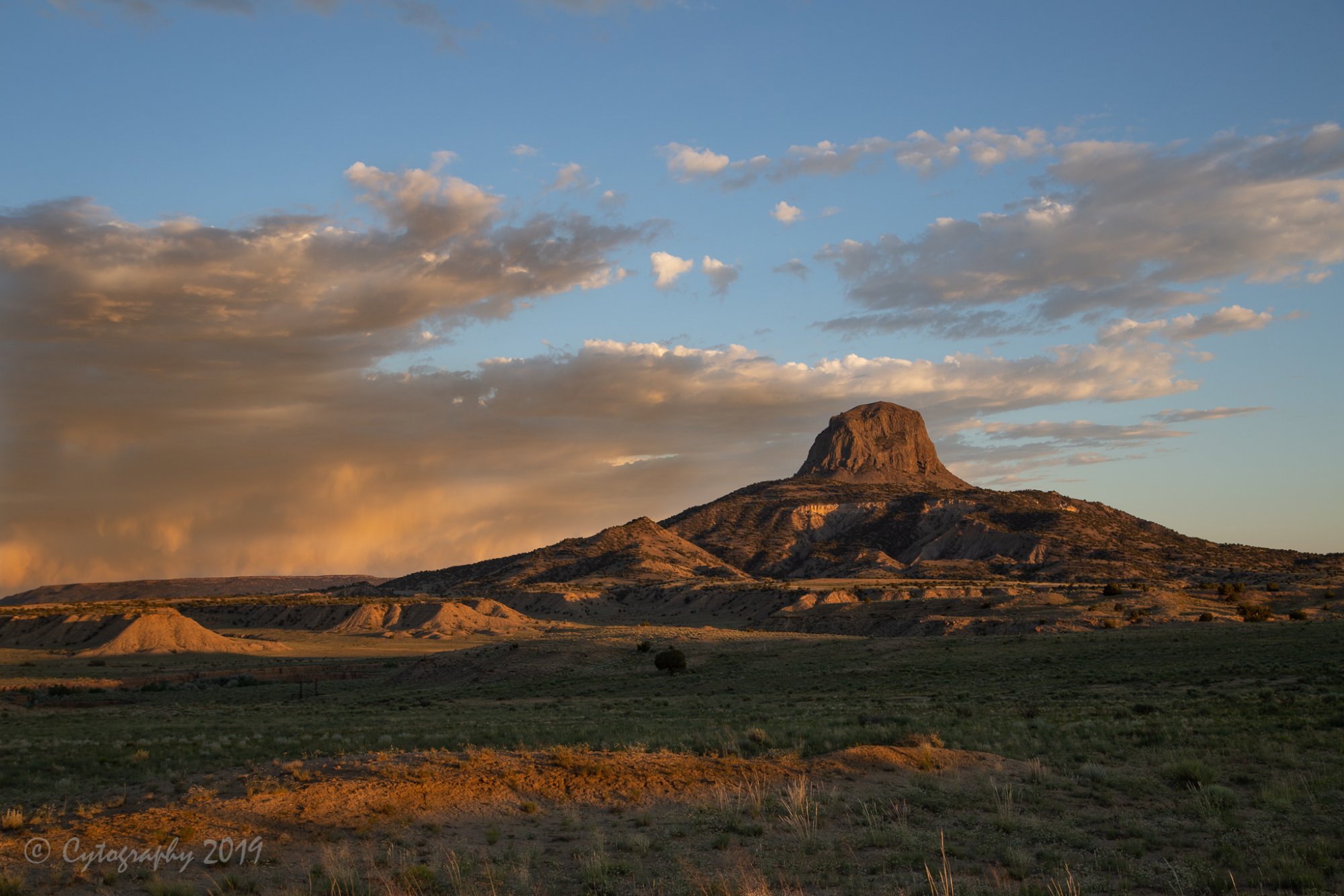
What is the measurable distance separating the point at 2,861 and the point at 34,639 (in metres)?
107

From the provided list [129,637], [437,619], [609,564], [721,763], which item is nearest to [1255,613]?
[721,763]

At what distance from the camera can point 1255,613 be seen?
6225 centimetres

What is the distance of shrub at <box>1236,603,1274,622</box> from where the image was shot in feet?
199

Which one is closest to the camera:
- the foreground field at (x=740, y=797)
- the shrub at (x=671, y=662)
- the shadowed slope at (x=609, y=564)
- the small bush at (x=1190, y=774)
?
the foreground field at (x=740, y=797)

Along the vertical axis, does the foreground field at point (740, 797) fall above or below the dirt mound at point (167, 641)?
above

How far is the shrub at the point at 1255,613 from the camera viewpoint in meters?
60.5

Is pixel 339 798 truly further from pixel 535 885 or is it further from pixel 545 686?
pixel 545 686

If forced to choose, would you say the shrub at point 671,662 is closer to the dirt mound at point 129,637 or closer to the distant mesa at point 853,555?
the dirt mound at point 129,637

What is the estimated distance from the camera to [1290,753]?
648 inches

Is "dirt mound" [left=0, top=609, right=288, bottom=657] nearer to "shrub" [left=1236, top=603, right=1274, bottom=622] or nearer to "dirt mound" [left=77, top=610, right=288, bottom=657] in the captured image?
"dirt mound" [left=77, top=610, right=288, bottom=657]

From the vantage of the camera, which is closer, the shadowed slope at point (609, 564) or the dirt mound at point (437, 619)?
the dirt mound at point (437, 619)

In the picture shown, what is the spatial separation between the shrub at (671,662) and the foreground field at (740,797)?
19.0 m

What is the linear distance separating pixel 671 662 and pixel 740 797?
38.2 meters

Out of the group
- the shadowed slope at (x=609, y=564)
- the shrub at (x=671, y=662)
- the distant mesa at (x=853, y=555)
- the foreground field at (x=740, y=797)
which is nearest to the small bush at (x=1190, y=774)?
the foreground field at (x=740, y=797)
